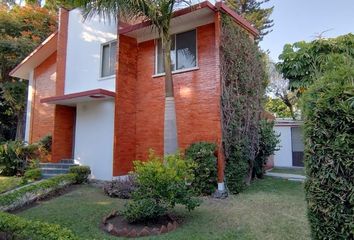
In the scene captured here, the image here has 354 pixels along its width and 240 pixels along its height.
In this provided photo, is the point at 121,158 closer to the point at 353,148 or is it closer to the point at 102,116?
the point at 102,116

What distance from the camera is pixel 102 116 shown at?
12977 millimetres

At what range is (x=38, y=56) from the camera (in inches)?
679

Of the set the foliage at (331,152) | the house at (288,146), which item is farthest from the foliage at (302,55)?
the house at (288,146)

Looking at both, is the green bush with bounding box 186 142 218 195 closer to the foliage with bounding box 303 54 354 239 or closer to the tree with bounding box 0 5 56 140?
the foliage with bounding box 303 54 354 239

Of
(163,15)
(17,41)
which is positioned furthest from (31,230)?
(17,41)

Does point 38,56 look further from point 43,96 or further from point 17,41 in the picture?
point 17,41

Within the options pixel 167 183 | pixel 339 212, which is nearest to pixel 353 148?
pixel 339 212

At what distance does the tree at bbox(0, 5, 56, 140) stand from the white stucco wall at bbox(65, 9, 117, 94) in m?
6.70

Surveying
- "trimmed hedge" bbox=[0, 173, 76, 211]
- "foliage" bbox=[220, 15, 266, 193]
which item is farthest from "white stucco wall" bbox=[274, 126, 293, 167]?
"trimmed hedge" bbox=[0, 173, 76, 211]

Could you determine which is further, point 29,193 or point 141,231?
point 29,193

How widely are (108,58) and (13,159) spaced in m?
6.96

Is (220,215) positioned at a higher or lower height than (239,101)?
lower

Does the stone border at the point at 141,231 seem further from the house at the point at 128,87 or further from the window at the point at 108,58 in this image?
the window at the point at 108,58

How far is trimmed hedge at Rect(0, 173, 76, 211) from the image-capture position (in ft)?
28.7
